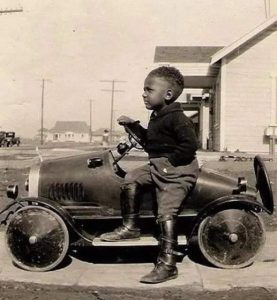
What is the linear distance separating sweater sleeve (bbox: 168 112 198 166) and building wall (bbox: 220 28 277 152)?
15507mm

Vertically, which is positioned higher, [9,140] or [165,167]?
[9,140]

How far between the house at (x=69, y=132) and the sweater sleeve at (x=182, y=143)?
134m

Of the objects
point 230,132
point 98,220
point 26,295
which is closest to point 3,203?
point 98,220

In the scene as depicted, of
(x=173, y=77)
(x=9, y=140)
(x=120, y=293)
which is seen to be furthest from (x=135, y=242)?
(x=9, y=140)

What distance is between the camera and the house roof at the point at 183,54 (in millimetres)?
20656

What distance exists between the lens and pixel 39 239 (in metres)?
4.82

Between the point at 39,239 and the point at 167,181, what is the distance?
1.15 metres

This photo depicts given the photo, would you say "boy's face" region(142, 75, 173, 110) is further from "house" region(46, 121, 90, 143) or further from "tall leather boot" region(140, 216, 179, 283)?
"house" region(46, 121, 90, 143)

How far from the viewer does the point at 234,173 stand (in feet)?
42.7

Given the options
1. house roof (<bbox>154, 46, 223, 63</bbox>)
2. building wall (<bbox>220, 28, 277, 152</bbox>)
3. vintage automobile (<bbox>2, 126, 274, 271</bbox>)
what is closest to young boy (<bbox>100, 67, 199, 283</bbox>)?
vintage automobile (<bbox>2, 126, 274, 271</bbox>)

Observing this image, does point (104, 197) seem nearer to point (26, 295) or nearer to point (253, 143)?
point (26, 295)

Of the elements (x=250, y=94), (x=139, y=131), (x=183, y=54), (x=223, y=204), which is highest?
(x=183, y=54)

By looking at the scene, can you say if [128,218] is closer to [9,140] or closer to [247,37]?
[247,37]

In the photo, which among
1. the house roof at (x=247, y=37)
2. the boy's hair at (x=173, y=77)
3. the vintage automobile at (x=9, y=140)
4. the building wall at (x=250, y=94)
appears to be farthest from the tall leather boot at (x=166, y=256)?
the vintage automobile at (x=9, y=140)
